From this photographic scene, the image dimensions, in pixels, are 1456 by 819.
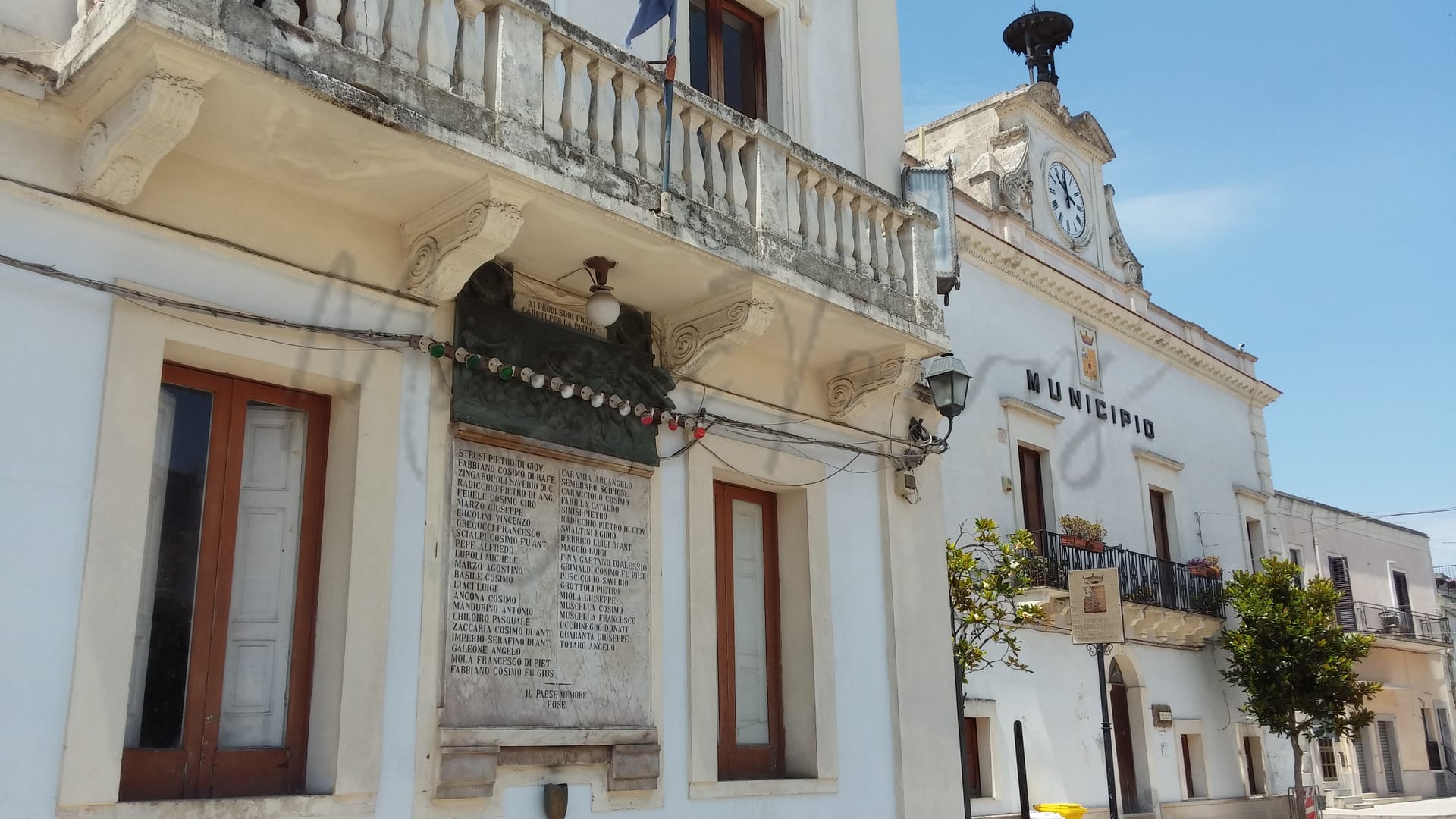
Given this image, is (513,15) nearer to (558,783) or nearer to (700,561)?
(700,561)

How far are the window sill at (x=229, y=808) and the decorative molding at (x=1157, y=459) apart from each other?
62.0 feet

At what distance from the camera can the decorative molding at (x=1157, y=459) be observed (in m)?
22.9

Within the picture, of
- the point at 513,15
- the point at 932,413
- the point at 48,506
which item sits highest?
the point at 513,15

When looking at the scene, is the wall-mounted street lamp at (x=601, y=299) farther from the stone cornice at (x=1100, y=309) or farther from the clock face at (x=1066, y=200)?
the clock face at (x=1066, y=200)

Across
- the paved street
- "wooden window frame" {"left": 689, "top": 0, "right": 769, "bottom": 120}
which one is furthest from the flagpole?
the paved street

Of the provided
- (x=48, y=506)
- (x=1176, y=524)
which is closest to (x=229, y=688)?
(x=48, y=506)

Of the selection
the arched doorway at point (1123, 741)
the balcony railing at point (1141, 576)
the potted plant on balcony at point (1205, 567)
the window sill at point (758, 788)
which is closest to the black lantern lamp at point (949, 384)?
the window sill at point (758, 788)

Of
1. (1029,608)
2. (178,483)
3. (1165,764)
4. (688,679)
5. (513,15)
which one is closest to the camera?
(178,483)

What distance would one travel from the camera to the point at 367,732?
6406mm

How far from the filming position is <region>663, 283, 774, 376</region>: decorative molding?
8305mm

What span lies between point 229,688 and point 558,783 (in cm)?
192

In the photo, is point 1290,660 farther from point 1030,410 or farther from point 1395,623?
point 1395,623

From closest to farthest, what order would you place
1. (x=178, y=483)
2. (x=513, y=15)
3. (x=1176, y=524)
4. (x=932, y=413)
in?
1. (x=178, y=483)
2. (x=513, y=15)
3. (x=932, y=413)
4. (x=1176, y=524)

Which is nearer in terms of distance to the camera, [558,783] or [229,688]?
[229,688]
